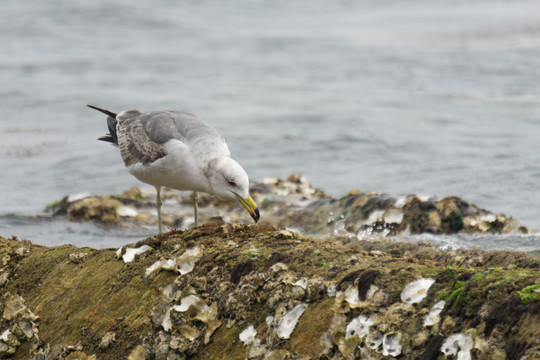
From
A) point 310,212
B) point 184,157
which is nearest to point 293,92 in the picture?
point 310,212

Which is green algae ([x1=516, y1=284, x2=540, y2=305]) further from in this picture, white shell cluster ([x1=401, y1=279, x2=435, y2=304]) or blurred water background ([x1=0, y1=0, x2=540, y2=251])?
blurred water background ([x1=0, y1=0, x2=540, y2=251])

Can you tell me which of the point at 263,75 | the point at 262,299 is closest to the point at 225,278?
the point at 262,299

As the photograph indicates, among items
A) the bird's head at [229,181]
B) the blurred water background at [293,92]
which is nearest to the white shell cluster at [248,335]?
the bird's head at [229,181]

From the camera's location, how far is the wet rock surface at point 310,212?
7.31m

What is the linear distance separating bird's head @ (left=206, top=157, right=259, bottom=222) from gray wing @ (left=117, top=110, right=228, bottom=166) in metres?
0.29

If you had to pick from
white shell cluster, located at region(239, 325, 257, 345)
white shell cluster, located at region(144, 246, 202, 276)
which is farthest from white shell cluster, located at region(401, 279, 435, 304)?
white shell cluster, located at region(144, 246, 202, 276)

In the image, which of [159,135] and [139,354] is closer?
[139,354]

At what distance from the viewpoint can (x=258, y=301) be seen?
12.7 feet

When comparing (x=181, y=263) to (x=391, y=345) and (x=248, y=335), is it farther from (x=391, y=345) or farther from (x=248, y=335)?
(x=391, y=345)

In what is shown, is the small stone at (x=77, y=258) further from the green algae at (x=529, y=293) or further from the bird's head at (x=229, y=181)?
the green algae at (x=529, y=293)

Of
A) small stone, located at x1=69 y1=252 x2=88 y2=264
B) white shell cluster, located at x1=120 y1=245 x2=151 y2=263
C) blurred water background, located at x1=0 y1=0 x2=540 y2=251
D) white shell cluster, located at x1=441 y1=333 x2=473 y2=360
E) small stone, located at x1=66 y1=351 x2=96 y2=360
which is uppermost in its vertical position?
white shell cluster, located at x1=441 y1=333 x2=473 y2=360

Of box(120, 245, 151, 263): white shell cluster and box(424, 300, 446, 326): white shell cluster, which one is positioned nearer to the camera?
box(424, 300, 446, 326): white shell cluster

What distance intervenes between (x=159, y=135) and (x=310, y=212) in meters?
2.62

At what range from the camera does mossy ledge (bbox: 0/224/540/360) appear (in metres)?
3.22
